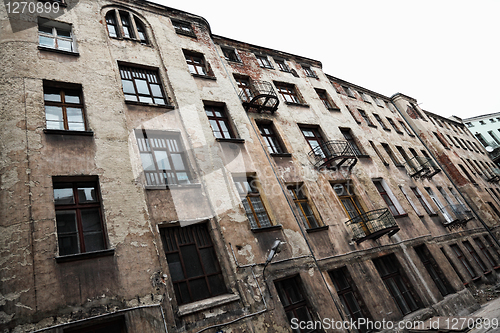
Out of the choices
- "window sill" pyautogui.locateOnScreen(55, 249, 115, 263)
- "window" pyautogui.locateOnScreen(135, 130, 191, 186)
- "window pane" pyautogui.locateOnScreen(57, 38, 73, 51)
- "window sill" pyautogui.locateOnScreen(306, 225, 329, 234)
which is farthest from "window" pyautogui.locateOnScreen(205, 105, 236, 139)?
"window sill" pyautogui.locateOnScreen(55, 249, 115, 263)

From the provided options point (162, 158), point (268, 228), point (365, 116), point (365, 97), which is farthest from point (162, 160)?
point (365, 97)

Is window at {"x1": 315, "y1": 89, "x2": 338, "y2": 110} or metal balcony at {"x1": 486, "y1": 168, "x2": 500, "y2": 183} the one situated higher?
window at {"x1": 315, "y1": 89, "x2": 338, "y2": 110}

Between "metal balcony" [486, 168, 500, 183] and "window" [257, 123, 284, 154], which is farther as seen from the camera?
"metal balcony" [486, 168, 500, 183]

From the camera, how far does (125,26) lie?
13.1 metres

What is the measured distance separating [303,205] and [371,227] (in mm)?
3158

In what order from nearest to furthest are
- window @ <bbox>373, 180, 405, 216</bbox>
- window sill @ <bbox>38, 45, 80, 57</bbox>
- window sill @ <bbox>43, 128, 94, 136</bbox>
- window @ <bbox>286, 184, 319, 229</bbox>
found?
1. window sill @ <bbox>43, 128, 94, 136</bbox>
2. window sill @ <bbox>38, 45, 80, 57</bbox>
3. window @ <bbox>286, 184, 319, 229</bbox>
4. window @ <bbox>373, 180, 405, 216</bbox>

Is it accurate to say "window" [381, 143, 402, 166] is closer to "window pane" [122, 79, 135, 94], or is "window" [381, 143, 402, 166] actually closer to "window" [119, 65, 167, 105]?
"window" [119, 65, 167, 105]

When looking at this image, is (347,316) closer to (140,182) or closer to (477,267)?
(140,182)

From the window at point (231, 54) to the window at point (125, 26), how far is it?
4843 millimetres

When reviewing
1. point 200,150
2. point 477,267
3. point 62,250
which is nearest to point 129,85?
point 200,150

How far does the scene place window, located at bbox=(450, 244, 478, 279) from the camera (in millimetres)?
15812

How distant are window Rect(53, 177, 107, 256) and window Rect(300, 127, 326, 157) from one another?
1012 centimetres

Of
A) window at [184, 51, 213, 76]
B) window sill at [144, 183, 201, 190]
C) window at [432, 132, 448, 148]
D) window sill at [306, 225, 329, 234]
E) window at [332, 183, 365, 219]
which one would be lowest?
window sill at [306, 225, 329, 234]

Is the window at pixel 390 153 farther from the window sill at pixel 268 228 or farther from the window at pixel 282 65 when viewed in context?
the window sill at pixel 268 228
